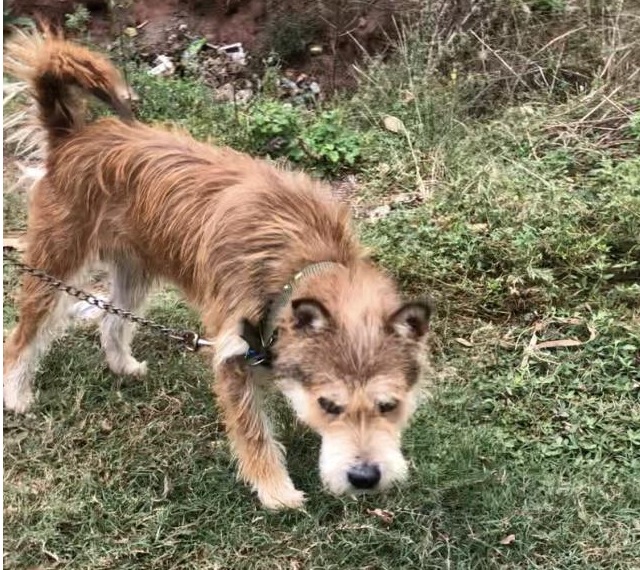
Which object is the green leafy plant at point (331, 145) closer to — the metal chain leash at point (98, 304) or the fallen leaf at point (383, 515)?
the metal chain leash at point (98, 304)

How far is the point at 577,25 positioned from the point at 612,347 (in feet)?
12.8

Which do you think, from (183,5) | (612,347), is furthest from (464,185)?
(183,5)

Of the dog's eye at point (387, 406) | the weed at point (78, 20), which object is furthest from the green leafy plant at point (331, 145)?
the dog's eye at point (387, 406)

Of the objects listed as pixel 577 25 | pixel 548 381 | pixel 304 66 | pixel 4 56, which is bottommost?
pixel 304 66

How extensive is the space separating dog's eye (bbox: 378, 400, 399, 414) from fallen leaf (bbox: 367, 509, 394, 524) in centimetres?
79

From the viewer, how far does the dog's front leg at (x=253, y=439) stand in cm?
385

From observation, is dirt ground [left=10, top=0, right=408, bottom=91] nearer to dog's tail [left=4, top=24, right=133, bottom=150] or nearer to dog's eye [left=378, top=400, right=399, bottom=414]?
dog's tail [left=4, top=24, right=133, bottom=150]

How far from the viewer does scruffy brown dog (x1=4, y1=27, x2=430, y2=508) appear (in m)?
3.36

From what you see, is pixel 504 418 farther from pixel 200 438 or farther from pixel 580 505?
pixel 200 438

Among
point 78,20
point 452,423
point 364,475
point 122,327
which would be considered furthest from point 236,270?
point 78,20

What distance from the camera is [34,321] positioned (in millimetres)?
4441

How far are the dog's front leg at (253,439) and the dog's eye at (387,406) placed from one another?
76cm

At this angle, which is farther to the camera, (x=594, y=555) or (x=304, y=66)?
(x=304, y=66)

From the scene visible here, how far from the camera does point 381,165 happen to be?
6.46 m
